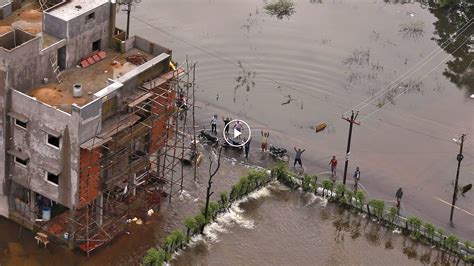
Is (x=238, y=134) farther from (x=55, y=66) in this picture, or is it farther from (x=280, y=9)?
(x=280, y=9)

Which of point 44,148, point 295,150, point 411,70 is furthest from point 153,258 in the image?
point 411,70

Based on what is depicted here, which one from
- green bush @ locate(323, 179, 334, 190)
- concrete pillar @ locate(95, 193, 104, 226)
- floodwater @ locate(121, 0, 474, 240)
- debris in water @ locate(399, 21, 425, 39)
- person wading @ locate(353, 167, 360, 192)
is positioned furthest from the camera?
debris in water @ locate(399, 21, 425, 39)

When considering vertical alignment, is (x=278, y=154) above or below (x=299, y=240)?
above

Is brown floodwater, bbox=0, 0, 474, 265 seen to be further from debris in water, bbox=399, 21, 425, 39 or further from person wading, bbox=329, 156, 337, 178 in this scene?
person wading, bbox=329, 156, 337, 178

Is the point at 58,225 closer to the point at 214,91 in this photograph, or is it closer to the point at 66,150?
the point at 66,150

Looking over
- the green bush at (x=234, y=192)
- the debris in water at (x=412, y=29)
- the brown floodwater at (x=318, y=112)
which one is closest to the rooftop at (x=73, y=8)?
the brown floodwater at (x=318, y=112)

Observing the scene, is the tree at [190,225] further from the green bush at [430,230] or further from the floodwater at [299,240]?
the green bush at [430,230]

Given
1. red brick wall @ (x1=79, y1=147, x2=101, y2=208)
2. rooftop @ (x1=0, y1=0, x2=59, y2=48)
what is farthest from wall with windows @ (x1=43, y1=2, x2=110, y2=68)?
red brick wall @ (x1=79, y1=147, x2=101, y2=208)
